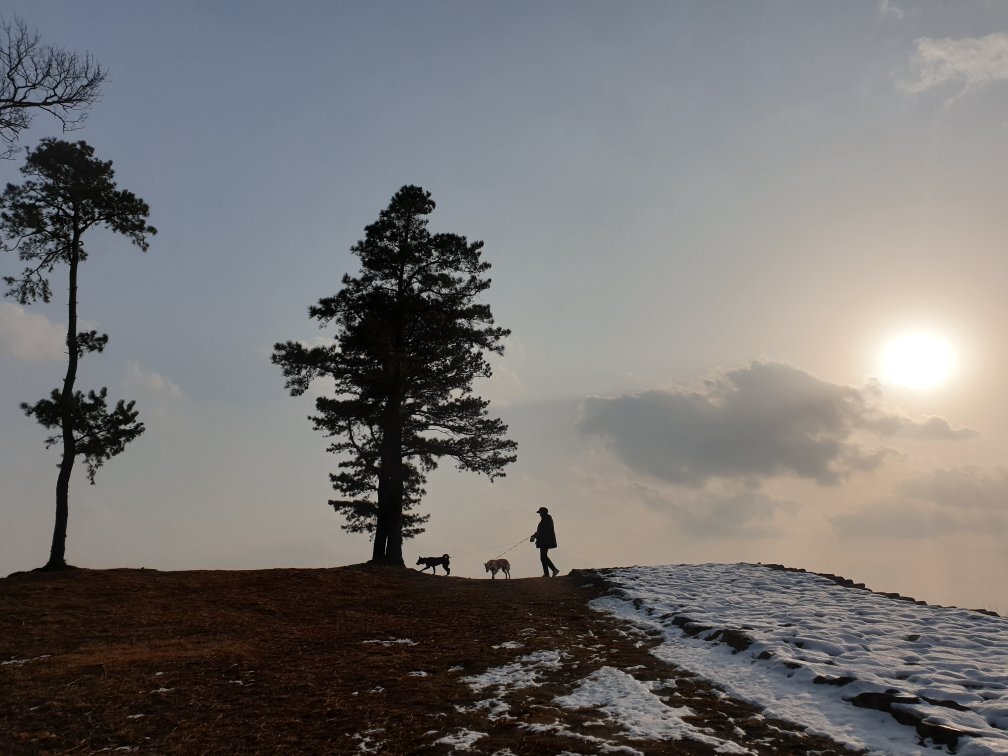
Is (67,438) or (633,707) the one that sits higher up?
(67,438)

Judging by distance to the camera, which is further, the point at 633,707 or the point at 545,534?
the point at 545,534

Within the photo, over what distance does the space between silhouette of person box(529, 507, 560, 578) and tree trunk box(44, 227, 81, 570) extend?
14438 millimetres

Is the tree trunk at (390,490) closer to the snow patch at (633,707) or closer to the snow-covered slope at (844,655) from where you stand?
the snow-covered slope at (844,655)

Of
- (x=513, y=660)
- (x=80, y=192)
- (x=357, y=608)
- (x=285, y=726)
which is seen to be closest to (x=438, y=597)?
(x=357, y=608)

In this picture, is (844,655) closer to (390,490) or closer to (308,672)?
(308,672)

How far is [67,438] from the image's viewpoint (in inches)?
821

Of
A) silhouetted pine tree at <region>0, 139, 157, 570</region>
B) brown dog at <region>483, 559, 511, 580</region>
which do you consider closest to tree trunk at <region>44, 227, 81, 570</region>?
silhouetted pine tree at <region>0, 139, 157, 570</region>

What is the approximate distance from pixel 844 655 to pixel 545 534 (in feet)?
37.4

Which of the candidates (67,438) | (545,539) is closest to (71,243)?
(67,438)

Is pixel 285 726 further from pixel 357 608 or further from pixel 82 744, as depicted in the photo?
pixel 357 608

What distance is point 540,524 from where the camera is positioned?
20.5m

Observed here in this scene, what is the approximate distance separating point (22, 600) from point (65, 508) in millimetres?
6066

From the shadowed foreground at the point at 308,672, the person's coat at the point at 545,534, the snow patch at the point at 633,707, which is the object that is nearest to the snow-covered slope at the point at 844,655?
the shadowed foreground at the point at 308,672

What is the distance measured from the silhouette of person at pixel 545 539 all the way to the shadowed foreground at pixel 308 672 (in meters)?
3.55
